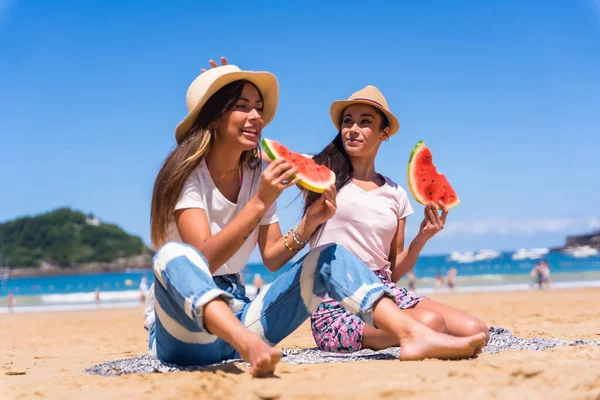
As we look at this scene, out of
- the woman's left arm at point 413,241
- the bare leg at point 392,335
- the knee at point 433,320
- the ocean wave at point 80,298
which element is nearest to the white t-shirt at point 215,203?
the bare leg at point 392,335

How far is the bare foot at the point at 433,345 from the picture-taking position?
3363mm

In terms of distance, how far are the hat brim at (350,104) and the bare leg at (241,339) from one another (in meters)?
2.32

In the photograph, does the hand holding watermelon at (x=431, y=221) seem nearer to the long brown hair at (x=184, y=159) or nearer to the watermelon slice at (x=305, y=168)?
the watermelon slice at (x=305, y=168)

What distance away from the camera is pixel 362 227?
4512 mm

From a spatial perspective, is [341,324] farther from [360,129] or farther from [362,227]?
[360,129]

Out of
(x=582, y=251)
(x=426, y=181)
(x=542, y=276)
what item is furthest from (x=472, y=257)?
(x=426, y=181)

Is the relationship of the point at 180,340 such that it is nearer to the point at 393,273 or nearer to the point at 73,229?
the point at 393,273

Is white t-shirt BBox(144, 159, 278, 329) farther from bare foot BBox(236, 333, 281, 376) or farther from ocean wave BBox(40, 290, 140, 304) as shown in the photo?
ocean wave BBox(40, 290, 140, 304)

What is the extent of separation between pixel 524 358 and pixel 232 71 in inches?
94.2

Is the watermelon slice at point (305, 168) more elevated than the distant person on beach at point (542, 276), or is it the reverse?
the watermelon slice at point (305, 168)

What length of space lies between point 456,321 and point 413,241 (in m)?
0.83

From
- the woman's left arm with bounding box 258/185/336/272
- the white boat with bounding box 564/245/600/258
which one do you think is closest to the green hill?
the white boat with bounding box 564/245/600/258

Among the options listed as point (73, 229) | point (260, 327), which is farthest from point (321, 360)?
point (73, 229)

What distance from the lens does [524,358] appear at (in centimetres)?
344
